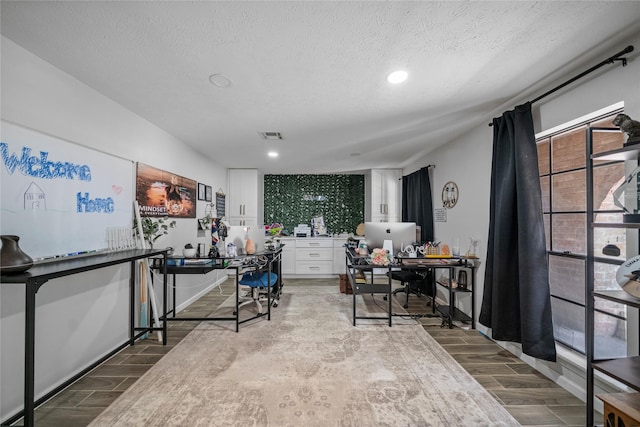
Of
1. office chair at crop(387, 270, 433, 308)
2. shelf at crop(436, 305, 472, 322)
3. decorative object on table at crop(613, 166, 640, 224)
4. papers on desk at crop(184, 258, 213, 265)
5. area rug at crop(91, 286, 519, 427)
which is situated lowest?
area rug at crop(91, 286, 519, 427)

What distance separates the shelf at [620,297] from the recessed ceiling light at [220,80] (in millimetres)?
2723

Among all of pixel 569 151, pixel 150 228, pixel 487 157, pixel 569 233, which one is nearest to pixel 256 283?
pixel 150 228

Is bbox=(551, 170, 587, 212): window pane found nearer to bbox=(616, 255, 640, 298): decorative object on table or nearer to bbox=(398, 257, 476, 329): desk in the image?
bbox=(616, 255, 640, 298): decorative object on table

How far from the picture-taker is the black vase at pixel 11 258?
1379mm

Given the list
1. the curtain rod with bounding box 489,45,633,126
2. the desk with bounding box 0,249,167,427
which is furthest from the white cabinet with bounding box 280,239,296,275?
the curtain rod with bounding box 489,45,633,126

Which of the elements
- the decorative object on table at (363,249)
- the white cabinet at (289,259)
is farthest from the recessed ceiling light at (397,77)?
the white cabinet at (289,259)

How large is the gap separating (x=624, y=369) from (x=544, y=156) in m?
1.73

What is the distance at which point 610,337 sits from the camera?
201cm

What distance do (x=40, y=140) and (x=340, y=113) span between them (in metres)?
2.37

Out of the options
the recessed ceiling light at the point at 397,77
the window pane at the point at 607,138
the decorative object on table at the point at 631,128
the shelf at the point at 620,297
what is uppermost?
the recessed ceiling light at the point at 397,77

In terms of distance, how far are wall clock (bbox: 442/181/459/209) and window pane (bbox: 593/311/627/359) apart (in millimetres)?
1856

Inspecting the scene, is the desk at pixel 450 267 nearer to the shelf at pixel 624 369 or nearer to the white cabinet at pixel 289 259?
the shelf at pixel 624 369

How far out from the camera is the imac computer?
3537 mm

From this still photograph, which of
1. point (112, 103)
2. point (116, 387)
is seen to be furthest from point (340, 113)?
point (116, 387)
